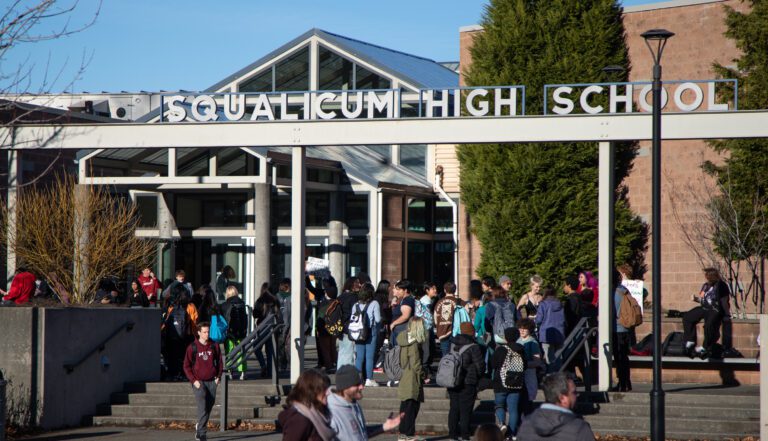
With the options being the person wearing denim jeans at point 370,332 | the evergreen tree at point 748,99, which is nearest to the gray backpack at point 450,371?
the person wearing denim jeans at point 370,332

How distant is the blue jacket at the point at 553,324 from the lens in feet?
54.2

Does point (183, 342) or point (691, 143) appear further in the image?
point (691, 143)

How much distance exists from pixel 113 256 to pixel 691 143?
13.5m

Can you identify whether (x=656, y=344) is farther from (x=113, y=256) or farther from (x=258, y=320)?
(x=113, y=256)

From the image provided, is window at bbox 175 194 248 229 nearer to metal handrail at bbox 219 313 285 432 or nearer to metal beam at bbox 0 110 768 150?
metal handrail at bbox 219 313 285 432

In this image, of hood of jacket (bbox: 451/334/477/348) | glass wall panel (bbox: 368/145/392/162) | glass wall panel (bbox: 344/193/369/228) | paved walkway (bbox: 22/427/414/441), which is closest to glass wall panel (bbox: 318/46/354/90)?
glass wall panel (bbox: 368/145/392/162)

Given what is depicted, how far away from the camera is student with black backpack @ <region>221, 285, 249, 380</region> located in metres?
18.5

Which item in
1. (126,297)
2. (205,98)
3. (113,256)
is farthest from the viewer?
(126,297)

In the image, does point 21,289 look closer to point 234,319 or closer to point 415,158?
point 234,319

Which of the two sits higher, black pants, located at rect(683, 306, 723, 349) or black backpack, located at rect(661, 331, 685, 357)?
black pants, located at rect(683, 306, 723, 349)

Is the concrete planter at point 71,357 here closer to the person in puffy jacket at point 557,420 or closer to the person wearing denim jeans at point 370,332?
the person wearing denim jeans at point 370,332

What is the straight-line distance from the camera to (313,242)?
27.8 metres

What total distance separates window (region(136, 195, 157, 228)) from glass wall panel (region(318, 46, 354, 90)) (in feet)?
21.2

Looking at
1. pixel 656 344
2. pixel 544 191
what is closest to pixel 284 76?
pixel 544 191
